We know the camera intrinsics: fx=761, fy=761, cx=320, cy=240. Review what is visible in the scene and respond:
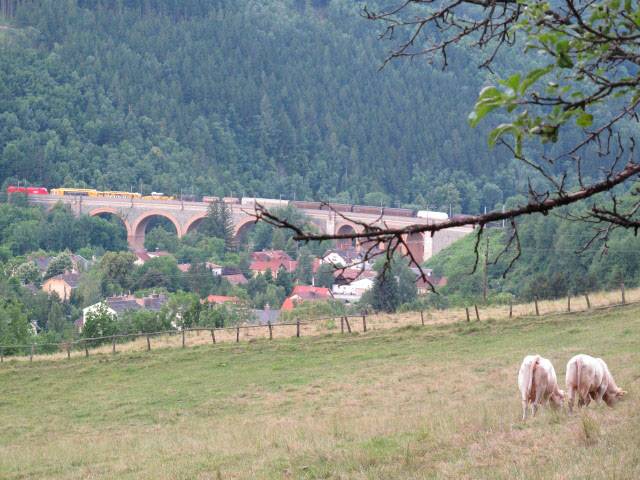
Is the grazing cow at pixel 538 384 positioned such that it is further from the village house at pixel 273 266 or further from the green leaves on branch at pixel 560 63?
the village house at pixel 273 266

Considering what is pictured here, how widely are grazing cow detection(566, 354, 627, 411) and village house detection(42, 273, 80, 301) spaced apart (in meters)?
61.8

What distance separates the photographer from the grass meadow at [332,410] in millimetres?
5977

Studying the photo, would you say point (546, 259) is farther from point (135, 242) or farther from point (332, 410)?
point (135, 242)

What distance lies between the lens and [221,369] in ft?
61.7

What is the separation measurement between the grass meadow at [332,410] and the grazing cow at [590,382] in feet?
0.80

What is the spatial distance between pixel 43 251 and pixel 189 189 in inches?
1558

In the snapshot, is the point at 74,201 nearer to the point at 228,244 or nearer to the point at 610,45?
the point at 228,244

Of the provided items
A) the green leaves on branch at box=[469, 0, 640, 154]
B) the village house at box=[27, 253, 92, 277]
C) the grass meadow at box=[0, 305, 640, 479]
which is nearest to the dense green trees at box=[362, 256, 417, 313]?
the grass meadow at box=[0, 305, 640, 479]

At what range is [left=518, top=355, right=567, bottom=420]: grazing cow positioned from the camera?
7.90 m

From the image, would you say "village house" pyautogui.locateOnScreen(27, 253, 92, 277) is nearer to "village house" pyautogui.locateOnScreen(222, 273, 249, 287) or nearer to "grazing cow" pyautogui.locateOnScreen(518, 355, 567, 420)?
"village house" pyautogui.locateOnScreen(222, 273, 249, 287)

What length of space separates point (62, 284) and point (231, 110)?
321 feet

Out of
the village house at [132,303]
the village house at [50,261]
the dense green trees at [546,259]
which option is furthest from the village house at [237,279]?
the dense green trees at [546,259]

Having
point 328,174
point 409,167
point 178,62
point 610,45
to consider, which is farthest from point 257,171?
point 610,45

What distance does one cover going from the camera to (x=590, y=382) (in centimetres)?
767
